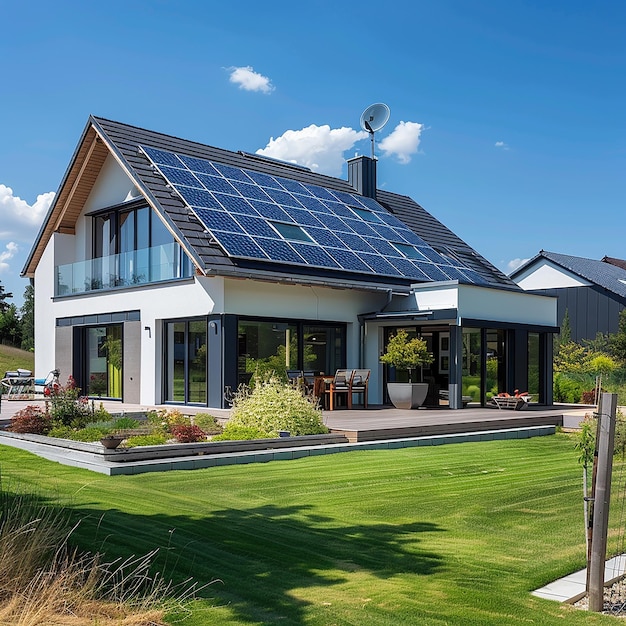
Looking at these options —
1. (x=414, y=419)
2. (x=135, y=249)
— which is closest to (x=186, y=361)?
(x=135, y=249)

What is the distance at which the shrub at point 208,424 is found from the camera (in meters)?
12.9

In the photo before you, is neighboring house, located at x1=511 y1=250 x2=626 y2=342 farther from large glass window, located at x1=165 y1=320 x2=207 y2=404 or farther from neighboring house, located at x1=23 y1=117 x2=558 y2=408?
large glass window, located at x1=165 y1=320 x2=207 y2=404

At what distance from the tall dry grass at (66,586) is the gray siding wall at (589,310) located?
35.6 m

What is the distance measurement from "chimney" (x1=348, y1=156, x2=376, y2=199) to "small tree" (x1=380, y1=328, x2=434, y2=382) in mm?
9469

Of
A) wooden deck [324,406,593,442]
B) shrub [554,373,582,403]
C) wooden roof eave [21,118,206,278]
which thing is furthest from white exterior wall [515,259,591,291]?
wooden roof eave [21,118,206,278]

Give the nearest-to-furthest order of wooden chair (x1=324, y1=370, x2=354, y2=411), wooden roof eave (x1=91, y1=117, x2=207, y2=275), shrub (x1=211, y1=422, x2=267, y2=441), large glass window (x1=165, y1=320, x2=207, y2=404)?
shrub (x1=211, y1=422, x2=267, y2=441) → wooden roof eave (x1=91, y1=117, x2=207, y2=275) → large glass window (x1=165, y1=320, x2=207, y2=404) → wooden chair (x1=324, y1=370, x2=354, y2=411)

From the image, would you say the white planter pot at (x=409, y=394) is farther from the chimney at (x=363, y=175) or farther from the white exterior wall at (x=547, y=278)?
the white exterior wall at (x=547, y=278)

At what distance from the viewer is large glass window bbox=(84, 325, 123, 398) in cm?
2017

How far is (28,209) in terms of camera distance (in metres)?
36.0

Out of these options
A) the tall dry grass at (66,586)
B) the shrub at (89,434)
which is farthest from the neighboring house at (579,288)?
the tall dry grass at (66,586)

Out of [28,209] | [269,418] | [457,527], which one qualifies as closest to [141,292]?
[269,418]

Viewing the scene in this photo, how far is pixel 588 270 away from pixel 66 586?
4092 cm

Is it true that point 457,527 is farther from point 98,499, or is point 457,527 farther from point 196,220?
point 196,220

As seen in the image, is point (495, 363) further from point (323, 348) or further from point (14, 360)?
point (14, 360)
